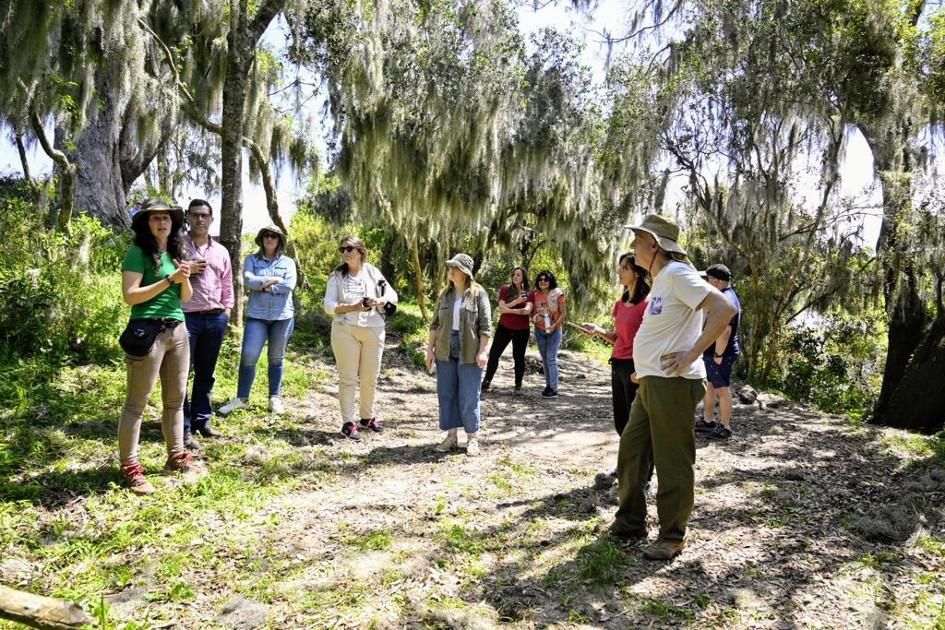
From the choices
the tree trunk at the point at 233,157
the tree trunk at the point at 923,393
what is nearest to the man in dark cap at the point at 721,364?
the tree trunk at the point at 923,393

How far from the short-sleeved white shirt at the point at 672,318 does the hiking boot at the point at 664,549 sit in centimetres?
92

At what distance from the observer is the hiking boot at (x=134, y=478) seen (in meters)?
3.63

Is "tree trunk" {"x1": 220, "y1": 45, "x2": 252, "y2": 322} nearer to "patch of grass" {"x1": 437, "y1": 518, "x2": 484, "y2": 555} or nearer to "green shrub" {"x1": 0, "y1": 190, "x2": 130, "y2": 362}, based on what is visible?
"green shrub" {"x1": 0, "y1": 190, "x2": 130, "y2": 362}

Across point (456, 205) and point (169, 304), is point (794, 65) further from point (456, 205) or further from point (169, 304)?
point (169, 304)

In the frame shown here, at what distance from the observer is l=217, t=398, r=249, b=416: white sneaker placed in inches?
210

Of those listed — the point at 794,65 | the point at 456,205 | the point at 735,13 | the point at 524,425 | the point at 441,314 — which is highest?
the point at 735,13

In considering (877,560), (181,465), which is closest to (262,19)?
(181,465)

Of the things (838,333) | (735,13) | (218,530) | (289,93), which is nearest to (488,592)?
(218,530)

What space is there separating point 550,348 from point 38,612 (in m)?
6.95

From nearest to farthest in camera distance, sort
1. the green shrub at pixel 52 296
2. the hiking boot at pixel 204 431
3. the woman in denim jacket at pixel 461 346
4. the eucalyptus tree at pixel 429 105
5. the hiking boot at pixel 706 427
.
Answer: the hiking boot at pixel 204 431
the woman in denim jacket at pixel 461 346
the green shrub at pixel 52 296
the hiking boot at pixel 706 427
the eucalyptus tree at pixel 429 105

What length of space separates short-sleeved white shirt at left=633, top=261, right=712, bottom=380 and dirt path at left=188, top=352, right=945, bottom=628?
108 cm

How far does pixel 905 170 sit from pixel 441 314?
9.15 m

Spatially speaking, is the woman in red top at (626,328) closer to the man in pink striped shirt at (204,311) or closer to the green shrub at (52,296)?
the man in pink striped shirt at (204,311)

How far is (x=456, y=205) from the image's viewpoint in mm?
11273
